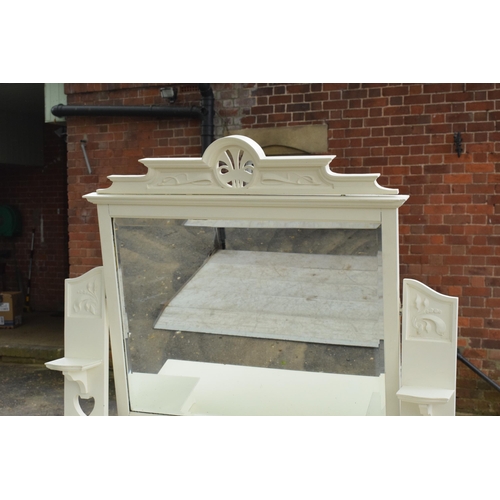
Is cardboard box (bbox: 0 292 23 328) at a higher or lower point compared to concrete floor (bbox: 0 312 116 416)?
higher

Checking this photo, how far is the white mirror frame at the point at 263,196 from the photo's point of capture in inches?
93.3

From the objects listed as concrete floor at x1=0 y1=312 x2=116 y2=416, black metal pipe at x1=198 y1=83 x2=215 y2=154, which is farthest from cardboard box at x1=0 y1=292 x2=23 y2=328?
black metal pipe at x1=198 y1=83 x2=215 y2=154

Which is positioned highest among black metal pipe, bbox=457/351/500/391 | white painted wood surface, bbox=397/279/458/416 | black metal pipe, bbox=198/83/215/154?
black metal pipe, bbox=198/83/215/154

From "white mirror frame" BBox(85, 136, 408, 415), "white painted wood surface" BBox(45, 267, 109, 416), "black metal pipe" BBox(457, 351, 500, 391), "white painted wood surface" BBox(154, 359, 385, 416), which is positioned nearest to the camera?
"white mirror frame" BBox(85, 136, 408, 415)

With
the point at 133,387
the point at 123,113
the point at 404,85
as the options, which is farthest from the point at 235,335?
the point at 123,113

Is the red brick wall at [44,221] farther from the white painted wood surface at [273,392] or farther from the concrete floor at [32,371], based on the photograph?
the white painted wood surface at [273,392]

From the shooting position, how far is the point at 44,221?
8.28 m

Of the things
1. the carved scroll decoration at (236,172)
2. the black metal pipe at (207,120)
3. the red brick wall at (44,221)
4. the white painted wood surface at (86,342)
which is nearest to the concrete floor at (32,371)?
the red brick wall at (44,221)

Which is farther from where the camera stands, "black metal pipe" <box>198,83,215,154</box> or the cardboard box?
the cardboard box

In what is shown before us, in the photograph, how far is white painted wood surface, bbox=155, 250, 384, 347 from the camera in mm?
2566

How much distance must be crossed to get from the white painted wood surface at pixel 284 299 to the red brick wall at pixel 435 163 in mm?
1858

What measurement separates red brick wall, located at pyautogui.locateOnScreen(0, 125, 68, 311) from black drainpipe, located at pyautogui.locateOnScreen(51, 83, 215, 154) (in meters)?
3.34

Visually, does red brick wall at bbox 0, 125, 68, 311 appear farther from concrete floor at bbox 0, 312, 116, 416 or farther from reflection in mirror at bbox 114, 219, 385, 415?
reflection in mirror at bbox 114, 219, 385, 415

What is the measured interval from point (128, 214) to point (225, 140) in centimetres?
56
